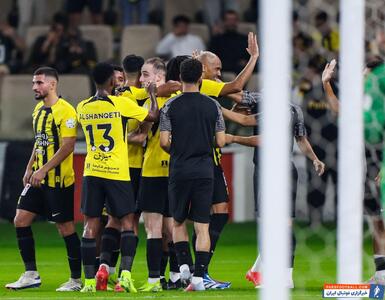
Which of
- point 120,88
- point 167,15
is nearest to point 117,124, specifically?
point 120,88

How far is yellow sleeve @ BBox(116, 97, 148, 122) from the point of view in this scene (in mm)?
9812

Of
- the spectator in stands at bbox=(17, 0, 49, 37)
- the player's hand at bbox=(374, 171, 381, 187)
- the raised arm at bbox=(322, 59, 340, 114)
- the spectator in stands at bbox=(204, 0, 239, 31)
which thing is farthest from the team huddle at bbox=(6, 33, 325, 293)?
the spectator in stands at bbox=(17, 0, 49, 37)

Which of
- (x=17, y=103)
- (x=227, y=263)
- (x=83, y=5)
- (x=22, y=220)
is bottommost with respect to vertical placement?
(x=227, y=263)

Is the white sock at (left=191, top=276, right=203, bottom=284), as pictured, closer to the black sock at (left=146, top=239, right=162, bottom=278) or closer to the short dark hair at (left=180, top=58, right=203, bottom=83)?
the black sock at (left=146, top=239, right=162, bottom=278)

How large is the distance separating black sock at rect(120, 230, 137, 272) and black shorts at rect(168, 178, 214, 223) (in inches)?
16.1

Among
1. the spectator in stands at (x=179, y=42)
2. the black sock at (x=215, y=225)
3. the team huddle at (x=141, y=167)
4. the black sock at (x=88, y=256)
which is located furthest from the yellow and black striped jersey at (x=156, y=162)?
the spectator in stands at (x=179, y=42)

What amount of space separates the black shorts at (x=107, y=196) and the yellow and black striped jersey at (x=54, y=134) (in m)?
0.51

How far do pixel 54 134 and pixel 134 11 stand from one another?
380 inches

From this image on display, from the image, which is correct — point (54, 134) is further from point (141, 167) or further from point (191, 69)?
point (191, 69)

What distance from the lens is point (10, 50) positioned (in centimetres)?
1880

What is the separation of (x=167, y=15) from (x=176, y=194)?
10.6 meters

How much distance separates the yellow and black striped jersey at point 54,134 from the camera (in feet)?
33.7

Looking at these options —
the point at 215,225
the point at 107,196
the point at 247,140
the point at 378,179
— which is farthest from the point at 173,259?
the point at 378,179

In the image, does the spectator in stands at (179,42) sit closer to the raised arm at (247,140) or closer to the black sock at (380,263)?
the raised arm at (247,140)
